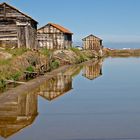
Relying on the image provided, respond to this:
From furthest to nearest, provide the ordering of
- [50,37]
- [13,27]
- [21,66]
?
[50,37] → [13,27] → [21,66]

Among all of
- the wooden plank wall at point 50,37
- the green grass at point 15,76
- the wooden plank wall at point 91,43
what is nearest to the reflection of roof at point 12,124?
the green grass at point 15,76

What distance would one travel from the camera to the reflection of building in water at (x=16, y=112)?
13781 millimetres

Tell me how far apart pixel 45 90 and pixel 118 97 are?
5.34 metres

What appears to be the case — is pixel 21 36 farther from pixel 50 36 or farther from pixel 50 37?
pixel 50 36

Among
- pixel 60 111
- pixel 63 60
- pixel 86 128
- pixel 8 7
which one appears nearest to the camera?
pixel 86 128

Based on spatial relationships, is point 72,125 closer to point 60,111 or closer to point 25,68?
point 60,111

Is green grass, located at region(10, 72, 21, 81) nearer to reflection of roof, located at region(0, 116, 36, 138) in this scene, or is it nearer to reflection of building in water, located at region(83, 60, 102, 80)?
reflection of building in water, located at region(83, 60, 102, 80)

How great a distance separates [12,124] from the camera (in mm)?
14312

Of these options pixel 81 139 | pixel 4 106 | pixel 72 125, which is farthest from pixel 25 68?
pixel 81 139

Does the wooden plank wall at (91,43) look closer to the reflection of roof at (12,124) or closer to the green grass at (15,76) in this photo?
the green grass at (15,76)

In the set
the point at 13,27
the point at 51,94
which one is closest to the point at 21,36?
the point at 13,27

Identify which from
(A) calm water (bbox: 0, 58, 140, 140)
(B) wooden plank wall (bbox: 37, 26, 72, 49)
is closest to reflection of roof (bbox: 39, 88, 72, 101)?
(A) calm water (bbox: 0, 58, 140, 140)

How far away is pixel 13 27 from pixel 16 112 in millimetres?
26063

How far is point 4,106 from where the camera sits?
17766 millimetres
